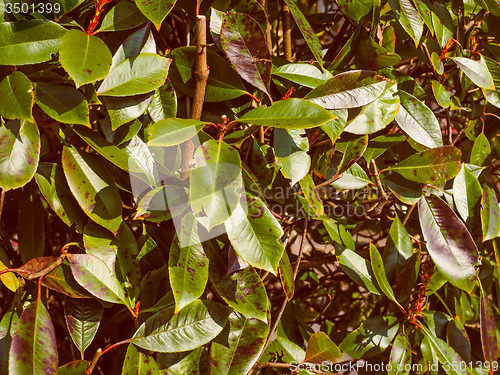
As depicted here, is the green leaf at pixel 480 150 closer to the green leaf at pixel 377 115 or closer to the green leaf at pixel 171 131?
the green leaf at pixel 377 115

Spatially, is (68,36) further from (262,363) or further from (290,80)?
(262,363)

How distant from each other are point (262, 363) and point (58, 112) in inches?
21.6

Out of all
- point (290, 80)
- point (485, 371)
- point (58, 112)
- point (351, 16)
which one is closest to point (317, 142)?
point (290, 80)

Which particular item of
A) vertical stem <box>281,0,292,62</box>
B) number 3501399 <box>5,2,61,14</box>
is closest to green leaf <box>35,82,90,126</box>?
number 3501399 <box>5,2,61,14</box>

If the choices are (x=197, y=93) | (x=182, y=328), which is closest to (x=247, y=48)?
(x=197, y=93)

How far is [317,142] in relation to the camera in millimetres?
721

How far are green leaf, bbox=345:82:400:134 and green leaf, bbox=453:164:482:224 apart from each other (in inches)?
9.9

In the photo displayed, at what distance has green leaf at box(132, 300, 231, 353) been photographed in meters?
0.65

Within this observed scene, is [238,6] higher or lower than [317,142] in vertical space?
higher

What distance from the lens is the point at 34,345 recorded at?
1.98 ft

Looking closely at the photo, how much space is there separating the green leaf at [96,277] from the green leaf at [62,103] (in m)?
0.20

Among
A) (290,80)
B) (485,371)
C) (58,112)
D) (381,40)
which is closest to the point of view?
(58,112)

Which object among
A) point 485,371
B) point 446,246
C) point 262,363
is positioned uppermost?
point 446,246

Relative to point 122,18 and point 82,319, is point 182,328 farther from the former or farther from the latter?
point 122,18
